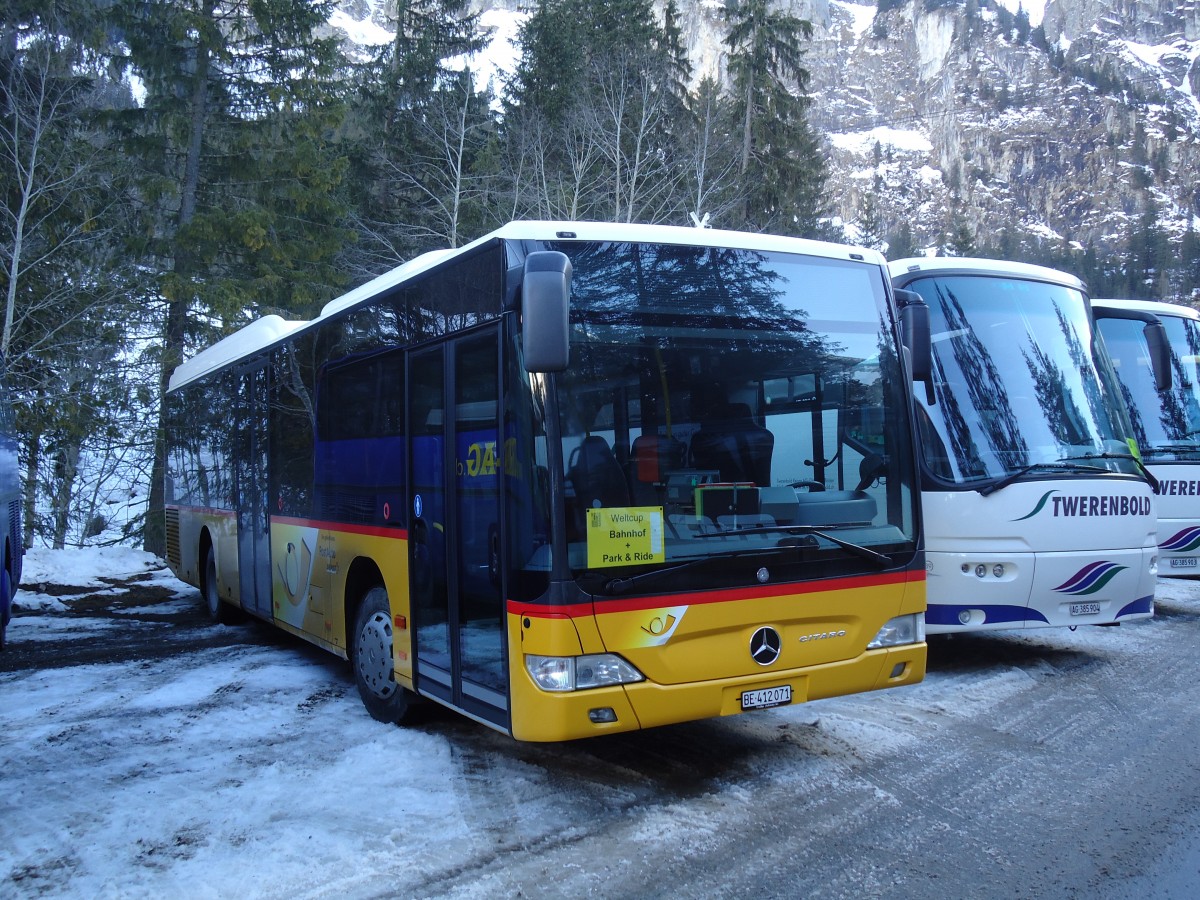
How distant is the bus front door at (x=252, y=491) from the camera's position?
343 inches

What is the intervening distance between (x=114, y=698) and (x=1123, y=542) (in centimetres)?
734

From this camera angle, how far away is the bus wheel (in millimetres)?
6176

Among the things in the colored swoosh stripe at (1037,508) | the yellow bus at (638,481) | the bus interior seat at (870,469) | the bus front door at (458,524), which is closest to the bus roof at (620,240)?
the yellow bus at (638,481)

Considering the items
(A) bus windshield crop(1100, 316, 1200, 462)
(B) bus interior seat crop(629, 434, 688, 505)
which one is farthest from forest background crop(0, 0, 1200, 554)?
(B) bus interior seat crop(629, 434, 688, 505)

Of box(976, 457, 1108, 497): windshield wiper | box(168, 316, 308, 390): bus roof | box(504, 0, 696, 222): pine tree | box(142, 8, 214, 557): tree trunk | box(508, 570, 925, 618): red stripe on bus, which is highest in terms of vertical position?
box(504, 0, 696, 222): pine tree

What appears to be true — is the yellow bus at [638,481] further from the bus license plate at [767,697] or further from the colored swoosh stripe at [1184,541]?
the colored swoosh stripe at [1184,541]

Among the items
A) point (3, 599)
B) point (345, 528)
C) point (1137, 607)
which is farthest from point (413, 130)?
point (1137, 607)

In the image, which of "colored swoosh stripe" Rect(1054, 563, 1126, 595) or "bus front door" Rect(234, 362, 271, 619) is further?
"bus front door" Rect(234, 362, 271, 619)

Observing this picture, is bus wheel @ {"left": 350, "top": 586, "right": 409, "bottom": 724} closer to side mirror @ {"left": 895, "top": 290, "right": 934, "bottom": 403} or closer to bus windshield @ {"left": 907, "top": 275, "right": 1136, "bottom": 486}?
side mirror @ {"left": 895, "top": 290, "right": 934, "bottom": 403}

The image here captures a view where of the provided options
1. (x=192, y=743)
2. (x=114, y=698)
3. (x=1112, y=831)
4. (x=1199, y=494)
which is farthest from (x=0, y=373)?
(x=1199, y=494)

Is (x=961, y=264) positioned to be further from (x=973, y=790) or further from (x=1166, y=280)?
(x=1166, y=280)

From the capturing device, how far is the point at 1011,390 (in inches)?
291

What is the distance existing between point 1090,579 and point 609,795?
4.22 metres

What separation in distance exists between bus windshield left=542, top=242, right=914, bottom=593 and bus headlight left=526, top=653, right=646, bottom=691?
0.34 m
